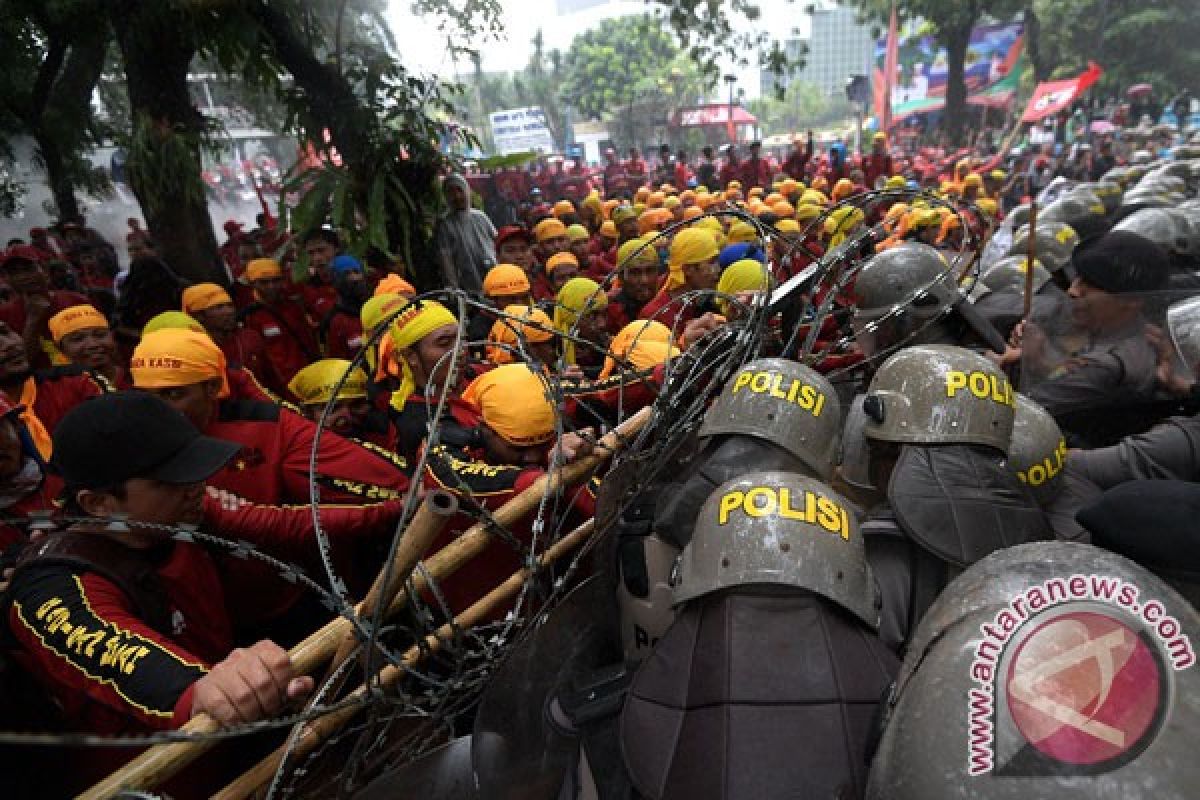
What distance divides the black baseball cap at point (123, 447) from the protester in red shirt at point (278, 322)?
4.17m

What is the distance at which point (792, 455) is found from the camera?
244 cm

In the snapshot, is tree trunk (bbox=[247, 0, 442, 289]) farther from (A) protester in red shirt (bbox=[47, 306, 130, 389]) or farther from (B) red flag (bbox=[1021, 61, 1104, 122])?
(B) red flag (bbox=[1021, 61, 1104, 122])

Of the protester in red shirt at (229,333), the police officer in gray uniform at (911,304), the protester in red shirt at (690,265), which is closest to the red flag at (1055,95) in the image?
the protester in red shirt at (690,265)

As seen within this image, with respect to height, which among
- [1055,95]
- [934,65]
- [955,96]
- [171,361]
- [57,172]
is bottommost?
[171,361]

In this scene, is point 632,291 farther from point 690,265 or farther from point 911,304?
point 911,304

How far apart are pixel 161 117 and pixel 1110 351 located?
7566 millimetres

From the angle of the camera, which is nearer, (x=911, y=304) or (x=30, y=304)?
(x=911, y=304)

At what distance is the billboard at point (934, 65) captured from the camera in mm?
39344

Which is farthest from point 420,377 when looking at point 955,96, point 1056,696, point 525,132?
point 955,96

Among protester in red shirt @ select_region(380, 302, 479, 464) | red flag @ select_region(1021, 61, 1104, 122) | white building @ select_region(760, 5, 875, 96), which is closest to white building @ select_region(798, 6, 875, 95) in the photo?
white building @ select_region(760, 5, 875, 96)

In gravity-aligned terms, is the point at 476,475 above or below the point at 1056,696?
below

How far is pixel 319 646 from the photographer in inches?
62.6

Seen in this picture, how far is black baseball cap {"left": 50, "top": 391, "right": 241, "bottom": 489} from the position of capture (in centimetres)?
182

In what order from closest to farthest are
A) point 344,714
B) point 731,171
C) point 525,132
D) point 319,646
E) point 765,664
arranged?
1. point 765,664
2. point 319,646
3. point 344,714
4. point 731,171
5. point 525,132
